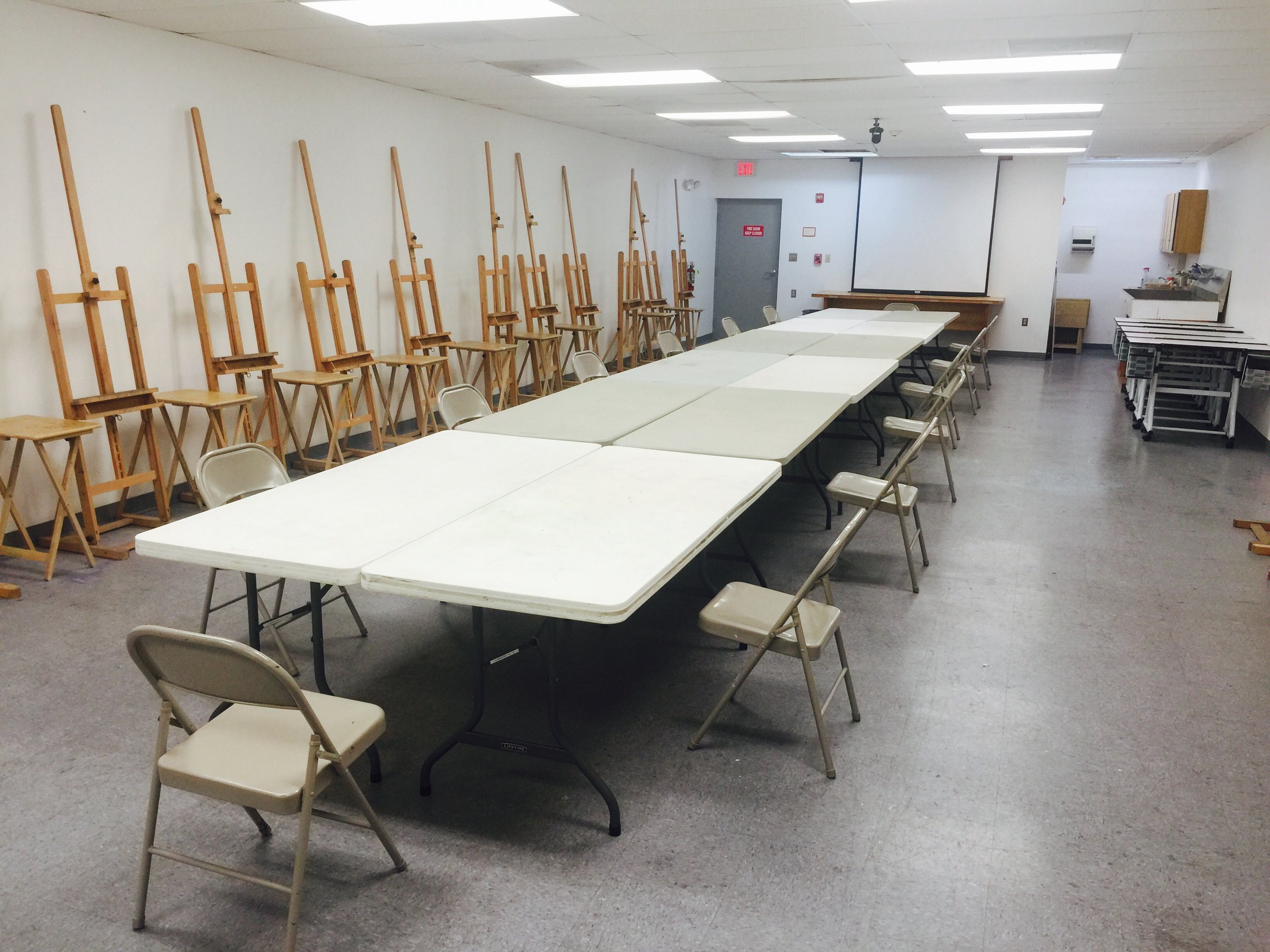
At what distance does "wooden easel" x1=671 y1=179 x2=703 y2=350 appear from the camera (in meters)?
11.9

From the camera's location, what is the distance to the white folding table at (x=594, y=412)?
396 centimetres

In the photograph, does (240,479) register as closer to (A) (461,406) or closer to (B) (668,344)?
(A) (461,406)

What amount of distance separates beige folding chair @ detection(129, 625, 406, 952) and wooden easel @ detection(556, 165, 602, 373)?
7128 mm

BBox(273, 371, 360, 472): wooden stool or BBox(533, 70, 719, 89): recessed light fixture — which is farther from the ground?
BBox(533, 70, 719, 89): recessed light fixture

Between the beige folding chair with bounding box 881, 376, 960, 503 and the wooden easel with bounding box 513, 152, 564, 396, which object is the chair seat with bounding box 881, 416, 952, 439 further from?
the wooden easel with bounding box 513, 152, 564, 396

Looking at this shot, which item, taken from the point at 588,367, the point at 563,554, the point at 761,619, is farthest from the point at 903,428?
the point at 563,554

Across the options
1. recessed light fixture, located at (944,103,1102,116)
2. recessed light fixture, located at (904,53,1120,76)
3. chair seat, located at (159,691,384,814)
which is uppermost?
recessed light fixture, located at (904,53,1120,76)

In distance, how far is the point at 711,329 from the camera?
1391cm

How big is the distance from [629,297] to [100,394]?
7.04 meters

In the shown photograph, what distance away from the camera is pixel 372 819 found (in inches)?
85.8

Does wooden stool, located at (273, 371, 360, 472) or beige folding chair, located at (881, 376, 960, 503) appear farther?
wooden stool, located at (273, 371, 360, 472)

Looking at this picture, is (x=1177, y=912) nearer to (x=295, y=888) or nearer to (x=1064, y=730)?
(x=1064, y=730)

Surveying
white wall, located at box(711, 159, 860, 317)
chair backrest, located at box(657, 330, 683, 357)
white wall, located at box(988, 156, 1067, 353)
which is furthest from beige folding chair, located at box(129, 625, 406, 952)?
white wall, located at box(988, 156, 1067, 353)

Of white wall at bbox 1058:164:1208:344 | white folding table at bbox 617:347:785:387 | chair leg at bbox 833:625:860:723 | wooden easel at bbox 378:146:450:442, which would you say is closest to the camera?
chair leg at bbox 833:625:860:723
